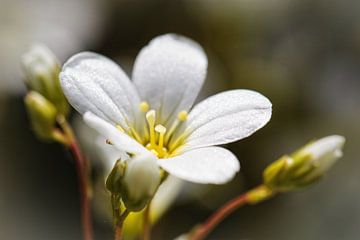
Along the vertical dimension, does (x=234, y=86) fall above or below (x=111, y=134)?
below

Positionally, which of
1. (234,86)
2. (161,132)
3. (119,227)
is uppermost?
(161,132)

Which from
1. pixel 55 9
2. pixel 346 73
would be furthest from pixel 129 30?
pixel 346 73

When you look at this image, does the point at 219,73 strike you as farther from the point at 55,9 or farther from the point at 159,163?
the point at 159,163

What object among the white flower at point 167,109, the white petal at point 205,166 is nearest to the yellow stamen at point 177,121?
the white flower at point 167,109

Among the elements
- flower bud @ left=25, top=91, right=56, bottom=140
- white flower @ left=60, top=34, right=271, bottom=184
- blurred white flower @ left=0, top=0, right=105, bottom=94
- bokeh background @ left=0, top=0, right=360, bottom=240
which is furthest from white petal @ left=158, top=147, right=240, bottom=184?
blurred white flower @ left=0, top=0, right=105, bottom=94

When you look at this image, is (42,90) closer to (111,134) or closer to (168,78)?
(168,78)

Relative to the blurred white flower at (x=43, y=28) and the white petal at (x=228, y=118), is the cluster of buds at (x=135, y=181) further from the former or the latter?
the blurred white flower at (x=43, y=28)

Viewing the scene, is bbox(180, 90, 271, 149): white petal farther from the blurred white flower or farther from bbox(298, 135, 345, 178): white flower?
the blurred white flower

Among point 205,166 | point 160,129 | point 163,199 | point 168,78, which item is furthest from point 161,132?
point 163,199
